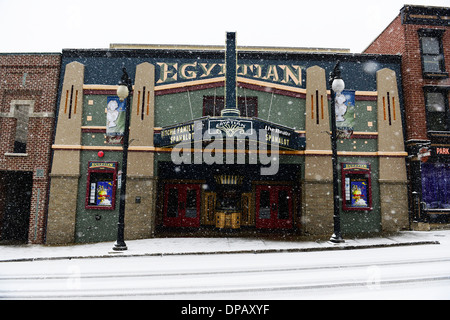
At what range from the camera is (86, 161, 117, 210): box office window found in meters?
12.2

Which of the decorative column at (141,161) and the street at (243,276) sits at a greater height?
the decorative column at (141,161)

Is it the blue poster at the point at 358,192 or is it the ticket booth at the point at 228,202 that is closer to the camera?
the blue poster at the point at 358,192

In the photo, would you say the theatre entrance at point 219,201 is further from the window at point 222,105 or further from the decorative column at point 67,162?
the decorative column at point 67,162

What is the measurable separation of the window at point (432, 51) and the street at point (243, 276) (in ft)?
30.4

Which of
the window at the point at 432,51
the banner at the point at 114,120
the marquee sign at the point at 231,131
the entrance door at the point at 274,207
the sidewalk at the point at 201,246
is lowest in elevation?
the sidewalk at the point at 201,246

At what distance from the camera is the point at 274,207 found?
14031 millimetres

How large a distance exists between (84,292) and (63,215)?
302 inches

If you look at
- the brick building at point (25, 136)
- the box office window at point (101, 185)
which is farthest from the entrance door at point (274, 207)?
the brick building at point (25, 136)

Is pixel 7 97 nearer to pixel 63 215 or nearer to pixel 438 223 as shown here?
pixel 63 215

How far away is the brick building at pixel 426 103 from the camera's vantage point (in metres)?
12.3

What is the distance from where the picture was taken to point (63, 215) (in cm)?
1190

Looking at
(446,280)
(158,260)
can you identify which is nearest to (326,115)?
(446,280)

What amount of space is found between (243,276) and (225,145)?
6027 millimetres

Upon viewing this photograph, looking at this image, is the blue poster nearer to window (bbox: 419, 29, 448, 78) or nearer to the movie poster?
window (bbox: 419, 29, 448, 78)
